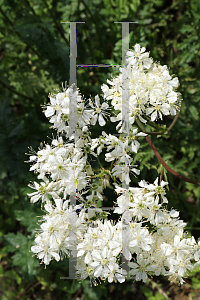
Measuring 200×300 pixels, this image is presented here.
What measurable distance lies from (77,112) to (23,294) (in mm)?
3713

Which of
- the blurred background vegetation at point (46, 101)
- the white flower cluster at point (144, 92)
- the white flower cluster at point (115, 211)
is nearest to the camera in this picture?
the white flower cluster at point (115, 211)

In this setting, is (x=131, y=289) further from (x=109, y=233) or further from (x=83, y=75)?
(x=83, y=75)

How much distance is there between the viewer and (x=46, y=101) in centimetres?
406

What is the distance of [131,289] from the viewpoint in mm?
4414

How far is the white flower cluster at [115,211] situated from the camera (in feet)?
7.38

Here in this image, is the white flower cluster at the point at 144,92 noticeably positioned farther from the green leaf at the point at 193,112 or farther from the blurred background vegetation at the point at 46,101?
the green leaf at the point at 193,112

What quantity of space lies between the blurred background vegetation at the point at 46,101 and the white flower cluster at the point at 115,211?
31.7 inches

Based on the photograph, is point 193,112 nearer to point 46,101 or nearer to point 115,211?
point 115,211

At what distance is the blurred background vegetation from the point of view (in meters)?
3.51

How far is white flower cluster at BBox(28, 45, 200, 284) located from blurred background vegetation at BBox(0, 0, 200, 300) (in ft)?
2.64

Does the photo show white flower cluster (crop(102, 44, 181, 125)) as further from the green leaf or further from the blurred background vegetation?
the green leaf

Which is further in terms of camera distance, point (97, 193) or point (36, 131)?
point (36, 131)

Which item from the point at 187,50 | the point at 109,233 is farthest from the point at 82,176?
the point at 187,50

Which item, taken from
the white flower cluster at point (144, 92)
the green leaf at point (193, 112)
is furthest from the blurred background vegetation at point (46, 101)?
the white flower cluster at point (144, 92)
